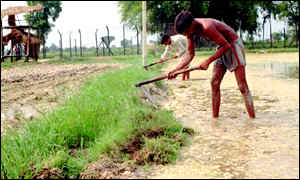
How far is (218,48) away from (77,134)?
218cm

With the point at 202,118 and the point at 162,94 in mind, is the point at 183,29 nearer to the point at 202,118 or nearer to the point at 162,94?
the point at 202,118

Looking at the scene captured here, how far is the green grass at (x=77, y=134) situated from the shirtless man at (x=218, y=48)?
0.87 meters

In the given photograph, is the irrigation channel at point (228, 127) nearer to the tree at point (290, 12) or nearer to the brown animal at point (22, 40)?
the brown animal at point (22, 40)

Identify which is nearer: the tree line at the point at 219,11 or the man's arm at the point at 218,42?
the man's arm at the point at 218,42

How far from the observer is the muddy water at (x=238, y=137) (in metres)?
3.12

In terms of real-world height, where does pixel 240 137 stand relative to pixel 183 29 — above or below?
below

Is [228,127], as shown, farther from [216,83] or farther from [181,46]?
[181,46]

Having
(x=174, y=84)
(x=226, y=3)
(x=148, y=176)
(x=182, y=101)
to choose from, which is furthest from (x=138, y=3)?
(x=148, y=176)

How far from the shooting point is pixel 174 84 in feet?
30.0

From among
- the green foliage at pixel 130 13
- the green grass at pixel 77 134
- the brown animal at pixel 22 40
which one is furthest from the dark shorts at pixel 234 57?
the green foliage at pixel 130 13

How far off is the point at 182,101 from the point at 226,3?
988 inches

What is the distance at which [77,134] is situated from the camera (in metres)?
3.75

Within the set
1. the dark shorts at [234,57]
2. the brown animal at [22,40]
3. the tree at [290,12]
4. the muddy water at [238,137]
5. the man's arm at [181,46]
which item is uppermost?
the tree at [290,12]

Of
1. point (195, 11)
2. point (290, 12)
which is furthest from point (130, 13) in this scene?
point (290, 12)
